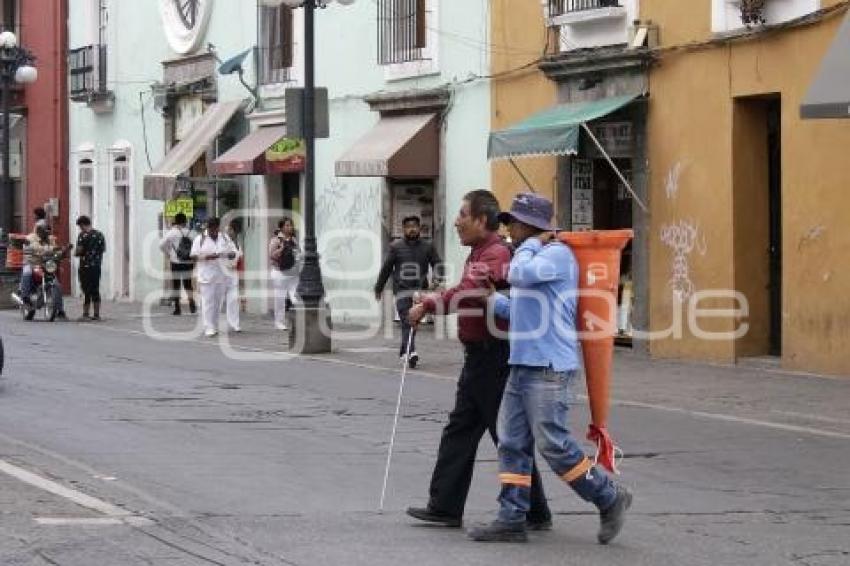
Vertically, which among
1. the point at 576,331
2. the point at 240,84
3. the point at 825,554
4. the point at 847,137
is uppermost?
the point at 240,84

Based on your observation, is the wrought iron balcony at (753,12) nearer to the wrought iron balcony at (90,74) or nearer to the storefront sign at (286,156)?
the storefront sign at (286,156)

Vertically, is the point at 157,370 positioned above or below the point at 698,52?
below

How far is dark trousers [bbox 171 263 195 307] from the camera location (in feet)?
97.6

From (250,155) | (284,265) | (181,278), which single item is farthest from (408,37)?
(181,278)

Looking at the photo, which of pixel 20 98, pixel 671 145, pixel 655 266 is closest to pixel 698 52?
pixel 671 145

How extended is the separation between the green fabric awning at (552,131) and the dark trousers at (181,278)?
9768mm

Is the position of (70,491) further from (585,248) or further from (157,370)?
(157,370)

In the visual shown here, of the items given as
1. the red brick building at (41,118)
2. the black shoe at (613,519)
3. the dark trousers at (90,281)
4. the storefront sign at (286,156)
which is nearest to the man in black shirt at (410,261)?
the storefront sign at (286,156)

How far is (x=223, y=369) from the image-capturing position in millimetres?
18594

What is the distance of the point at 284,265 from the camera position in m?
25.2

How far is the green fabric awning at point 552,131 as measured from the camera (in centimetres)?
2010

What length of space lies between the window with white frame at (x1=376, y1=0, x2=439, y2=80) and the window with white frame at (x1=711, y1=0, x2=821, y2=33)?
259 inches

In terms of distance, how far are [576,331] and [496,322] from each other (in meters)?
0.42

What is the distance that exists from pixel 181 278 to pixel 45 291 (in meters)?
2.89
